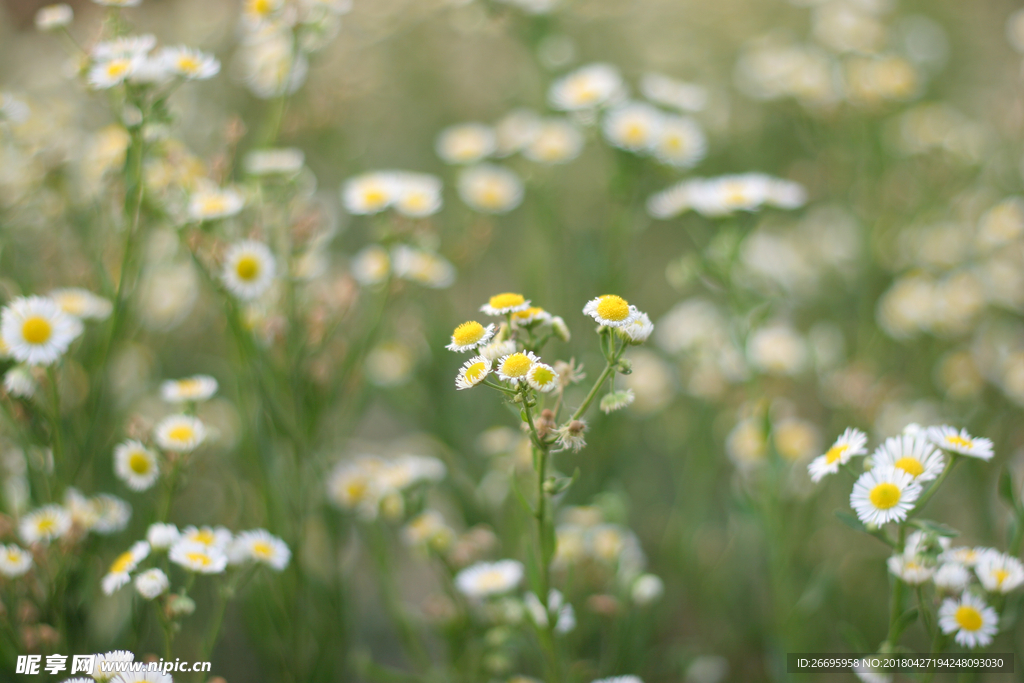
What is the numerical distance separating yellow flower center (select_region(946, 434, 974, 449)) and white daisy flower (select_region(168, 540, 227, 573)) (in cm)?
107

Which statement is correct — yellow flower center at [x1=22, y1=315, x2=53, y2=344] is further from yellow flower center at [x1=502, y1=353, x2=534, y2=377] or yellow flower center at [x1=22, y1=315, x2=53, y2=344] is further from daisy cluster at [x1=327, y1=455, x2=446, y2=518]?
yellow flower center at [x1=502, y1=353, x2=534, y2=377]

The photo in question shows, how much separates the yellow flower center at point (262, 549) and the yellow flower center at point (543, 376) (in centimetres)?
58

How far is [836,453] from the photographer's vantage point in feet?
3.47

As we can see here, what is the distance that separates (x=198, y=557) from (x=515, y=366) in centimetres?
60

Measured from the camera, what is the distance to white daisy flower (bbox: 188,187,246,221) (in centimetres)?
135

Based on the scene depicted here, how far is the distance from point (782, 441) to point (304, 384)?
1182 millimetres

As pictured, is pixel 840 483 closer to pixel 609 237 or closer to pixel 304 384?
pixel 609 237

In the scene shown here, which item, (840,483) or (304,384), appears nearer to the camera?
(304,384)

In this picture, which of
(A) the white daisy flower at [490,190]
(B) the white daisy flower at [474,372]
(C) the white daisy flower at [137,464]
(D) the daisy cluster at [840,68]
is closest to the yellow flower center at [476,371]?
(B) the white daisy flower at [474,372]

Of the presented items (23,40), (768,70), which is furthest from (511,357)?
(23,40)

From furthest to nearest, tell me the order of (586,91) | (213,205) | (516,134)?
(516,134)
(586,91)
(213,205)

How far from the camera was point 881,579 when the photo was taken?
1.82 meters

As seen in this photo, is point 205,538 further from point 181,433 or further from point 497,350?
point 497,350

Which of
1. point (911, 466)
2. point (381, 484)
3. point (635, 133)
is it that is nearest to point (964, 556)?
point (911, 466)
